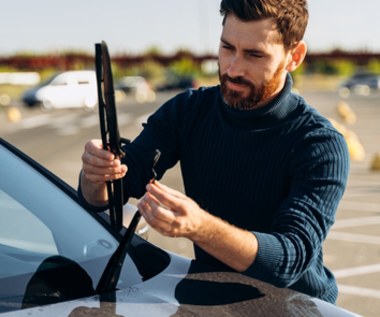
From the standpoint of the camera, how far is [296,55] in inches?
112

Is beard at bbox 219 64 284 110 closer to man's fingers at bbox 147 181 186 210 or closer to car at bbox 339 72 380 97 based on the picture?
man's fingers at bbox 147 181 186 210

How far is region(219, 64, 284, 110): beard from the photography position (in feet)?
8.85

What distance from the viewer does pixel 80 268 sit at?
A: 261 centimetres

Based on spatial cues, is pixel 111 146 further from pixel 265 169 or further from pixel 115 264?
pixel 265 169

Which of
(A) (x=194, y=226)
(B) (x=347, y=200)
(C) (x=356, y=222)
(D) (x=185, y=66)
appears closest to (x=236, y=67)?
(A) (x=194, y=226)

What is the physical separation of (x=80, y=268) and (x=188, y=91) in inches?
30.5

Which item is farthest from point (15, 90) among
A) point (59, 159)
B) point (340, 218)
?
point (340, 218)

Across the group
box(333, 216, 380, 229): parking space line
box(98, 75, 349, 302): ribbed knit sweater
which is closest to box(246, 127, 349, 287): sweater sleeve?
box(98, 75, 349, 302): ribbed knit sweater

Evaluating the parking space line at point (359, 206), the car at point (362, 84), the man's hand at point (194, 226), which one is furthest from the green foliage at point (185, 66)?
the man's hand at point (194, 226)

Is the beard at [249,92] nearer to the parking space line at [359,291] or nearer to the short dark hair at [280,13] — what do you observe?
the short dark hair at [280,13]

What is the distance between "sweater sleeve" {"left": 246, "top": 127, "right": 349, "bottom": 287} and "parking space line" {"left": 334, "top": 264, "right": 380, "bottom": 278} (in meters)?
3.99

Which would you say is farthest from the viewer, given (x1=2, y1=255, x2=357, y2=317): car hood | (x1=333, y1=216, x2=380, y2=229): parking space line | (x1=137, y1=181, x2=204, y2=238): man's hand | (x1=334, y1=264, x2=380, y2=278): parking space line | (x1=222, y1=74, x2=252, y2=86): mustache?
(x1=333, y1=216, x2=380, y2=229): parking space line

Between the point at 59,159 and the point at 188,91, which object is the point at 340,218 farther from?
the point at 59,159

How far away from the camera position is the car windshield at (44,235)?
2601mm
